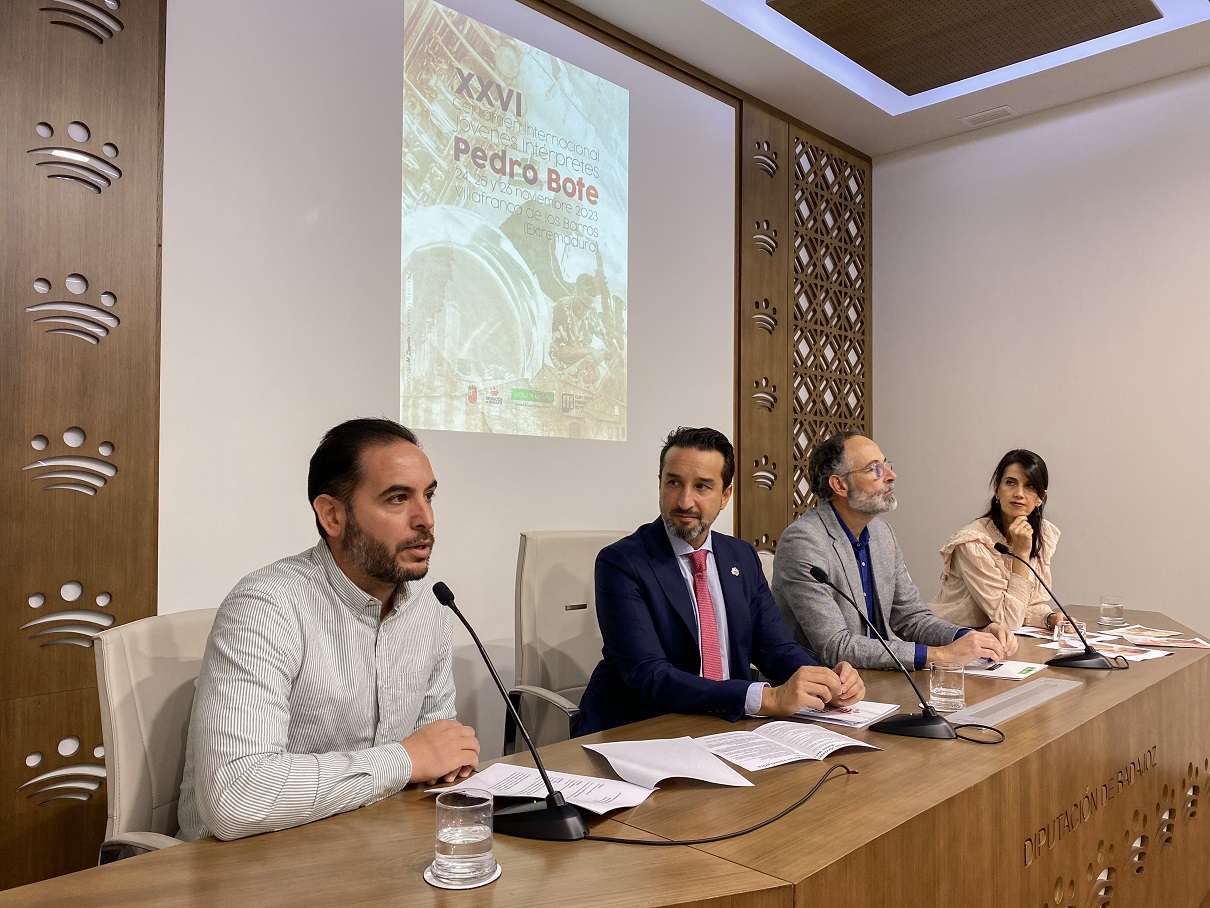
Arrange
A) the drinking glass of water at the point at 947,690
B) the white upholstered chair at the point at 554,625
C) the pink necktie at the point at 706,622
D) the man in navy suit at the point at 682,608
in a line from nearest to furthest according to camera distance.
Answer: the drinking glass of water at the point at 947,690
the man in navy suit at the point at 682,608
the pink necktie at the point at 706,622
the white upholstered chair at the point at 554,625

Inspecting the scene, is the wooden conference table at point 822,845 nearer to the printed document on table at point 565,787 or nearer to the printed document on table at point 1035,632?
the printed document on table at point 565,787

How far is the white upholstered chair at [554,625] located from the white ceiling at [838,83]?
2.34 metres

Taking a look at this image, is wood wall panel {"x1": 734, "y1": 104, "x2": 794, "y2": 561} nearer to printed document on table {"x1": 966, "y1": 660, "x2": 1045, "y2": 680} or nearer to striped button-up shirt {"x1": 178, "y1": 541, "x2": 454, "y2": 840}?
printed document on table {"x1": 966, "y1": 660, "x2": 1045, "y2": 680}

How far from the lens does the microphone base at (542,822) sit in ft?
3.91

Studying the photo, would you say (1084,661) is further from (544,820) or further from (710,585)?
(544,820)

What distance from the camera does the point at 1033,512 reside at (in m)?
3.33

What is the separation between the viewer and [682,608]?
2168 millimetres

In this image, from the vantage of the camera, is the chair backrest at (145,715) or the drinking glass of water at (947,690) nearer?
the chair backrest at (145,715)

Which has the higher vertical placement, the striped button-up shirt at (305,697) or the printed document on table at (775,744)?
the striped button-up shirt at (305,697)

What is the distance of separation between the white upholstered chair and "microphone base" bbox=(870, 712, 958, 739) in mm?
959

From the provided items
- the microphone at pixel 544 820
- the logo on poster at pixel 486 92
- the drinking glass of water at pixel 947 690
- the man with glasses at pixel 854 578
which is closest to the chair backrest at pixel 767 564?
the man with glasses at pixel 854 578

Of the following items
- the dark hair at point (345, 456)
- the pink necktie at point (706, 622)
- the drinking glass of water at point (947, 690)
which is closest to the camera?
the dark hair at point (345, 456)

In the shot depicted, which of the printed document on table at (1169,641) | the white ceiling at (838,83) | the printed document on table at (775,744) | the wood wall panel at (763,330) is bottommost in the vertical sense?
the printed document on table at (1169,641)

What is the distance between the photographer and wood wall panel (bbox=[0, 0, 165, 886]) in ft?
7.58
